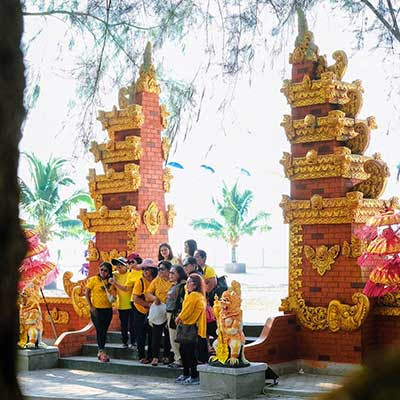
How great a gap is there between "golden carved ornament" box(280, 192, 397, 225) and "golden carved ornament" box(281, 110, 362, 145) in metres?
0.87

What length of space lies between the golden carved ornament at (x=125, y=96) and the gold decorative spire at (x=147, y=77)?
11cm

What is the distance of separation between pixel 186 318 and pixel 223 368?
77 centimetres

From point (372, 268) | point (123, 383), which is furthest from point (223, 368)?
point (372, 268)

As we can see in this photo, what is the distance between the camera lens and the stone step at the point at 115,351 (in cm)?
1295

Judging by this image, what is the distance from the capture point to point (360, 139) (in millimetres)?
12023

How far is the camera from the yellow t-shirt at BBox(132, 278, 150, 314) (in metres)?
12.2

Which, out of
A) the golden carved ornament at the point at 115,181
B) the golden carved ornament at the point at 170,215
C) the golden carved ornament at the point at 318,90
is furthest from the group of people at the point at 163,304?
the golden carved ornament at the point at 318,90

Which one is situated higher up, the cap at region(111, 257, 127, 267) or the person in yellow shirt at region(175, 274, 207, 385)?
the cap at region(111, 257, 127, 267)

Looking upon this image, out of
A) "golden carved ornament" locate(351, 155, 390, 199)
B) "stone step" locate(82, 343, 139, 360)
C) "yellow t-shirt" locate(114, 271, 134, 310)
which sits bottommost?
"stone step" locate(82, 343, 139, 360)

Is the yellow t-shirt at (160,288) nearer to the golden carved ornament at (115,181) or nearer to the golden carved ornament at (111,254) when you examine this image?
the golden carved ornament at (111,254)

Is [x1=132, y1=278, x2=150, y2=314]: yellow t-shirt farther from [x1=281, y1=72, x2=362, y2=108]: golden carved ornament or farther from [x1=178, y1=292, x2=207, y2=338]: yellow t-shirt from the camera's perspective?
[x1=281, y1=72, x2=362, y2=108]: golden carved ornament

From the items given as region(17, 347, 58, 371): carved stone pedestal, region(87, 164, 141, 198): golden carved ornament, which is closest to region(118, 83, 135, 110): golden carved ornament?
region(87, 164, 141, 198): golden carved ornament

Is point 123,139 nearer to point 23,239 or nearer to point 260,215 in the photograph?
point 23,239

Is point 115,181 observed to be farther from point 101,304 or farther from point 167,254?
point 101,304
